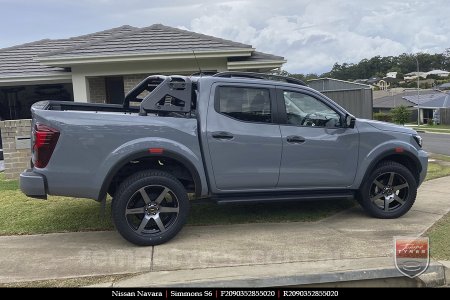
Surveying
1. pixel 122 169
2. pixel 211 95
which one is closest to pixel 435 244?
pixel 211 95

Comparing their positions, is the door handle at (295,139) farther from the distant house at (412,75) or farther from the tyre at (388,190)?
the distant house at (412,75)

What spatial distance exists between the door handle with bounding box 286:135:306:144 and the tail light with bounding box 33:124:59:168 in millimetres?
2624

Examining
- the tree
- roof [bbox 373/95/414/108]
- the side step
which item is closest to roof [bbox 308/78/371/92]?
the side step

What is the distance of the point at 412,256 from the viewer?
4.39 meters

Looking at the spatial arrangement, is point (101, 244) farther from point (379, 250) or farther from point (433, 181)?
point (433, 181)

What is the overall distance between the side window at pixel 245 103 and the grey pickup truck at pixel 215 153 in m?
0.01

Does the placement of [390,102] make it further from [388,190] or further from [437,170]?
[388,190]

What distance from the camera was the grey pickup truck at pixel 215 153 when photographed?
4.82 meters

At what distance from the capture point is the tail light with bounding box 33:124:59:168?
15.6 feet

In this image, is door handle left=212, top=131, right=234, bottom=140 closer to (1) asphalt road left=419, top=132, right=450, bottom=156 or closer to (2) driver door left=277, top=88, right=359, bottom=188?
(2) driver door left=277, top=88, right=359, bottom=188

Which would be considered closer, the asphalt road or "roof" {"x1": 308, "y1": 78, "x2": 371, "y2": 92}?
"roof" {"x1": 308, "y1": 78, "x2": 371, "y2": 92}

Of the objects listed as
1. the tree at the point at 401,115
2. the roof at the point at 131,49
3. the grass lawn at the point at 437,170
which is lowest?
the tree at the point at 401,115

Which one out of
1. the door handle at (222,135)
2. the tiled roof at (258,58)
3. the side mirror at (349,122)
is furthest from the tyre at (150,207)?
the tiled roof at (258,58)
